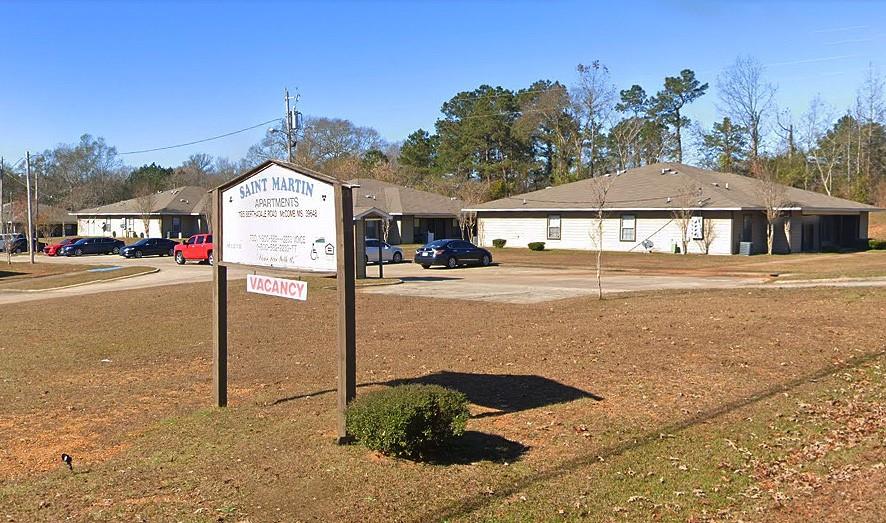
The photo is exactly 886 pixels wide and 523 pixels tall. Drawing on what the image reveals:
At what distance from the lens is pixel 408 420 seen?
641 cm

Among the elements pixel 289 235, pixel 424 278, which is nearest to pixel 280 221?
pixel 289 235

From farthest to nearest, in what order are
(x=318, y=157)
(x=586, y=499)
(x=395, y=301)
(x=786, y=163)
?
(x=318, y=157), (x=786, y=163), (x=395, y=301), (x=586, y=499)

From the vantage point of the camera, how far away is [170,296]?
73.8 feet

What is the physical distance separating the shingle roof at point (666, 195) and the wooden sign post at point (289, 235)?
33.8 m

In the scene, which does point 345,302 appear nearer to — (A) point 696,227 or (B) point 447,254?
(B) point 447,254

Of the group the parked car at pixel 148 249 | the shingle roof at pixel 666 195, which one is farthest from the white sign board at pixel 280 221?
the parked car at pixel 148 249

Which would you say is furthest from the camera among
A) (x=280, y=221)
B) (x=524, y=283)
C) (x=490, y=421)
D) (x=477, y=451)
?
(x=524, y=283)

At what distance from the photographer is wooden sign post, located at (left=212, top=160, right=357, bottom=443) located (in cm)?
726

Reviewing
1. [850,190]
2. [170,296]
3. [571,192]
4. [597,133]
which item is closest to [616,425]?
[170,296]

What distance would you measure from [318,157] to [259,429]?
80053 millimetres

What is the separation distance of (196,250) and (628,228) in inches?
929

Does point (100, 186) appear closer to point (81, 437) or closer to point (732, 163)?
point (732, 163)

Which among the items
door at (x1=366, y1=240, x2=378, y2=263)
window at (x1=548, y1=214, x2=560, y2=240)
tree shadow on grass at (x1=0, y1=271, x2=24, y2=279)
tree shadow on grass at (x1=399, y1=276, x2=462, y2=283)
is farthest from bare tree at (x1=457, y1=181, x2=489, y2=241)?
tree shadow on grass at (x1=0, y1=271, x2=24, y2=279)

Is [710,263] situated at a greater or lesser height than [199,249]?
lesser
